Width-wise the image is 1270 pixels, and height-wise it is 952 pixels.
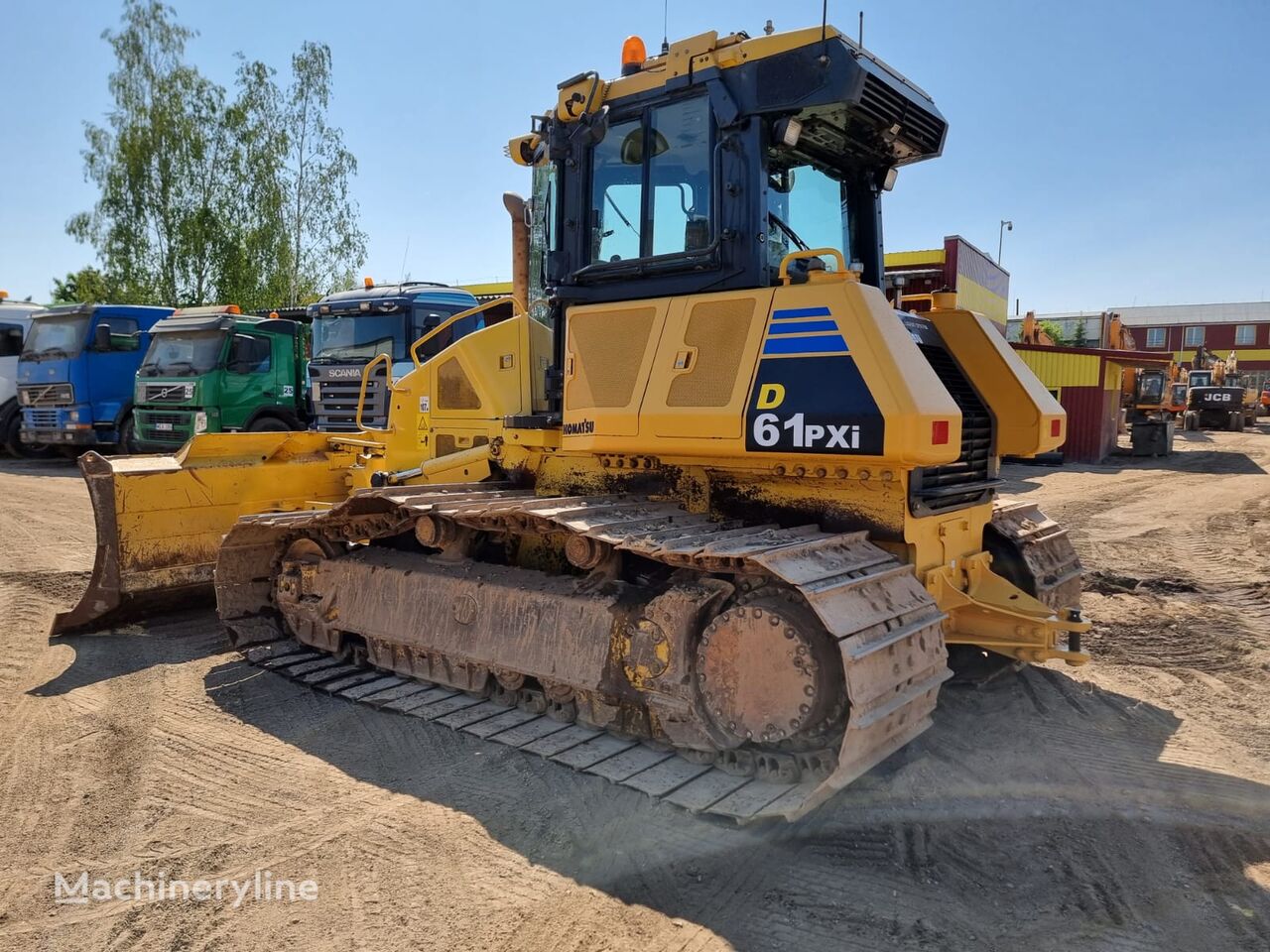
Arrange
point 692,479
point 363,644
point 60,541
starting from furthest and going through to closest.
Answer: point 60,541, point 363,644, point 692,479

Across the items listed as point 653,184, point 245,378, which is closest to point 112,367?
point 245,378

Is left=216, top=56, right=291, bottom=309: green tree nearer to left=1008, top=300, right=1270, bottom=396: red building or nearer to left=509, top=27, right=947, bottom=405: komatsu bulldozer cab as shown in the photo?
left=509, top=27, right=947, bottom=405: komatsu bulldozer cab

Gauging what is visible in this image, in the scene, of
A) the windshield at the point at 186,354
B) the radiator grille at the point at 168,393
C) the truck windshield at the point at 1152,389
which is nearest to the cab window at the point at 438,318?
the windshield at the point at 186,354

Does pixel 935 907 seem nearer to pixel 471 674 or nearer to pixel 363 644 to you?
pixel 471 674

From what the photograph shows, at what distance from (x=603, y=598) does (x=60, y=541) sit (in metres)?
7.93

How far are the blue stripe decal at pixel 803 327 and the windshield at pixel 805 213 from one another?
52cm

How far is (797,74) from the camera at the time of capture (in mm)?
4168

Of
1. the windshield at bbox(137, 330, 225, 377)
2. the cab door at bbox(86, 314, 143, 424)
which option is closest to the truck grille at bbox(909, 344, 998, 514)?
the windshield at bbox(137, 330, 225, 377)

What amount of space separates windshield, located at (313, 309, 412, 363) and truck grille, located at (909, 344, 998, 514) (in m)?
9.46

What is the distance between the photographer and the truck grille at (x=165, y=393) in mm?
14695

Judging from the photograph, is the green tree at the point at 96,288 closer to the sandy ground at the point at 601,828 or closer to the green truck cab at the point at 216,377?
the green truck cab at the point at 216,377

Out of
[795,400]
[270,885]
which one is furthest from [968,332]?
[270,885]

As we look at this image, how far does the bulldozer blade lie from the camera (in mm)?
6133

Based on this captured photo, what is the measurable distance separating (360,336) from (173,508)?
7.15 m
